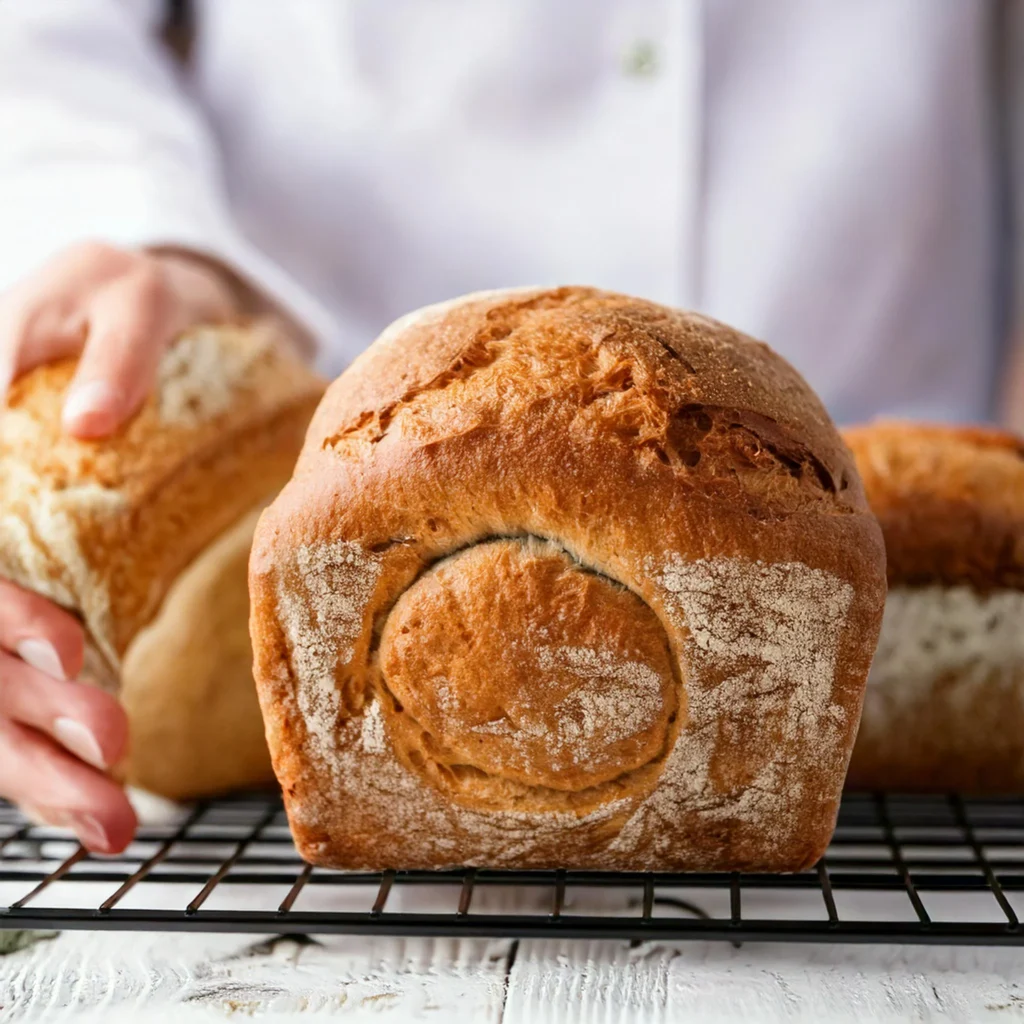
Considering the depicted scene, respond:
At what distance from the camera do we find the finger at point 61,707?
1.04 metres

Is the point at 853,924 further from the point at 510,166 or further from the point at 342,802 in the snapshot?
the point at 510,166

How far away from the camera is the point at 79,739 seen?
41.3 inches

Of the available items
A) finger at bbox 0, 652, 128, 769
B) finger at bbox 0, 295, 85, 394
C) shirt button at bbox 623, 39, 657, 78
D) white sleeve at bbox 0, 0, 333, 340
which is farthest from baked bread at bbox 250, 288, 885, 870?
shirt button at bbox 623, 39, 657, 78

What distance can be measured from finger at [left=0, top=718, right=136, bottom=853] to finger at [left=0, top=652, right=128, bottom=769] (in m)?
0.02

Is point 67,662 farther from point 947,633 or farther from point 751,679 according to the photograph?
point 947,633

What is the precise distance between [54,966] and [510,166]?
4.55 feet

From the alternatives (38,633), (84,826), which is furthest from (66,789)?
(38,633)

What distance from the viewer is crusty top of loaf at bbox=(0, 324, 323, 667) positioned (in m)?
1.05

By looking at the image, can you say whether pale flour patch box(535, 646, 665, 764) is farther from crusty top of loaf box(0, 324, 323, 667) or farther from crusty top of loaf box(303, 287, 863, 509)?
crusty top of loaf box(0, 324, 323, 667)

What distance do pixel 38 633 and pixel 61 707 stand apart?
0.07 m

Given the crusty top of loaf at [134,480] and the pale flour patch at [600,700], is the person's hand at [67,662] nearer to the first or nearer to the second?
the crusty top of loaf at [134,480]

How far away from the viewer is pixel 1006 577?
114 centimetres

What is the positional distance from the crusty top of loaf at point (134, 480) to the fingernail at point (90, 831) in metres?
0.15

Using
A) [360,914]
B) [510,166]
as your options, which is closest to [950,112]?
[510,166]
